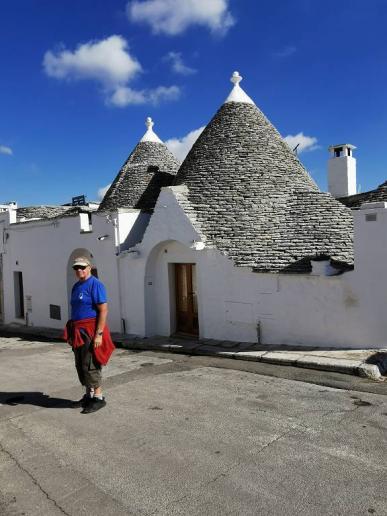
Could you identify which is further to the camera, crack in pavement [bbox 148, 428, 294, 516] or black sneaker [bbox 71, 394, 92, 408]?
black sneaker [bbox 71, 394, 92, 408]

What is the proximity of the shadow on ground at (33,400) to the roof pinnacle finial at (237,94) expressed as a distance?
10429mm

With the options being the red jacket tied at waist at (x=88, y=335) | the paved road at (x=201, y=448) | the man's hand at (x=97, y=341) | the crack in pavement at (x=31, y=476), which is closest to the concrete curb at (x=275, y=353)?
the paved road at (x=201, y=448)

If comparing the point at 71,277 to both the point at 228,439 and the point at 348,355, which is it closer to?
the point at 348,355

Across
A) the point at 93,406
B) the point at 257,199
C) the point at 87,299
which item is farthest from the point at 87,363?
the point at 257,199

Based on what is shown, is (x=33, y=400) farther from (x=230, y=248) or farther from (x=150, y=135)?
(x=150, y=135)

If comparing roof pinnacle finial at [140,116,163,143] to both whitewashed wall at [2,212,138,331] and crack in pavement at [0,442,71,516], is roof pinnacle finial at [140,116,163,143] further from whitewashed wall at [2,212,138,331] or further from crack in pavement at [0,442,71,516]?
crack in pavement at [0,442,71,516]

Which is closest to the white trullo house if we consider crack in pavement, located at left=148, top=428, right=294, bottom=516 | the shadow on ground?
crack in pavement, located at left=148, top=428, right=294, bottom=516

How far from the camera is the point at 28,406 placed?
6.07 metres

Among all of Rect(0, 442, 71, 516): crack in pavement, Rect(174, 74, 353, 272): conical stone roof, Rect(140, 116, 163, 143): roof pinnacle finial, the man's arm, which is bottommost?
Rect(0, 442, 71, 516): crack in pavement

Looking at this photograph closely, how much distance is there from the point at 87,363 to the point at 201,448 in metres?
1.81

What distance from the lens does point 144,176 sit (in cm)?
1479

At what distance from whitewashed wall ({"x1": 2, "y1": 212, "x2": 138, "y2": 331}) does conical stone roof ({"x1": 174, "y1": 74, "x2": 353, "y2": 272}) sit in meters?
2.68

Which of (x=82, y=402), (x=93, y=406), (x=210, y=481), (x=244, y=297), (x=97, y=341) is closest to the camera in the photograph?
(x=210, y=481)

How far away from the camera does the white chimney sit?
58.4ft
